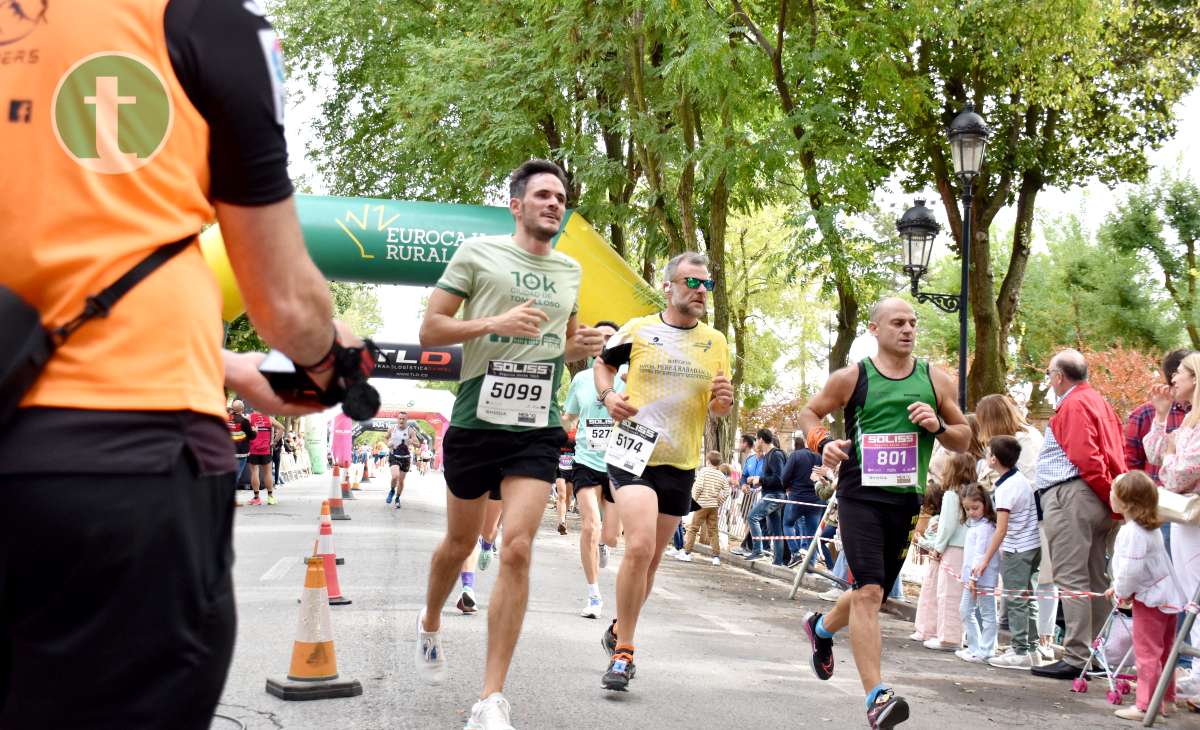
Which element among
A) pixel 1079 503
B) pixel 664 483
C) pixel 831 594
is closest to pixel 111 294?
pixel 664 483

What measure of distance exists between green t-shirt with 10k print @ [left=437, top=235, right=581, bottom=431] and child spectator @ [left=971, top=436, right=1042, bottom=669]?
16.1 feet

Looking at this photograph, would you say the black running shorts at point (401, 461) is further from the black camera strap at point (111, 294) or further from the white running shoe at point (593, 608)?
the black camera strap at point (111, 294)

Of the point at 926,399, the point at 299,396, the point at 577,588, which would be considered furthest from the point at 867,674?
the point at 577,588

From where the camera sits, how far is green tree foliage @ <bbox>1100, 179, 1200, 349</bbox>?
35156mm

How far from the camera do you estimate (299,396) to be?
83.3 inches

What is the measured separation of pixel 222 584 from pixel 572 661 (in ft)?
20.2

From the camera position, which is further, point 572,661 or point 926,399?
point 572,661

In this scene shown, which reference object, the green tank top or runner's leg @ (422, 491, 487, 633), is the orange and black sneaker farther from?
the green tank top

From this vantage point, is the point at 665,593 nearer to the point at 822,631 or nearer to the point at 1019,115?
the point at 822,631

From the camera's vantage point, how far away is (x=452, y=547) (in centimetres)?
608

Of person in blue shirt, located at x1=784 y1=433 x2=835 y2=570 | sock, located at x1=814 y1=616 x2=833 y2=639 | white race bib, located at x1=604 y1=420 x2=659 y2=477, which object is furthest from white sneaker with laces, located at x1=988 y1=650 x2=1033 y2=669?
person in blue shirt, located at x1=784 y1=433 x2=835 y2=570

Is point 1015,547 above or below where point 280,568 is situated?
above

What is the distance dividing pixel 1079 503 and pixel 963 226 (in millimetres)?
5787

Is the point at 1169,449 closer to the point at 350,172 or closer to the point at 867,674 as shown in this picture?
the point at 867,674
